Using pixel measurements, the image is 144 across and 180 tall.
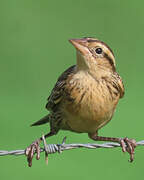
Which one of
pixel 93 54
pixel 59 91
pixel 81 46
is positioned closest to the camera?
pixel 81 46

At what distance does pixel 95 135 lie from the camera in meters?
7.31

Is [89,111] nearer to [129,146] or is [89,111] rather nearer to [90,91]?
[90,91]

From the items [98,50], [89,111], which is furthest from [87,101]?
[98,50]

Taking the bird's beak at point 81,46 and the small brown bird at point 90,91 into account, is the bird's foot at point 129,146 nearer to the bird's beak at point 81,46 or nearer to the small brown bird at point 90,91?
the small brown bird at point 90,91

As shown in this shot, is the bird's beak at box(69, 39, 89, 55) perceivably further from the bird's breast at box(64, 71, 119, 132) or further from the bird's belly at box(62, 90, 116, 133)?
the bird's belly at box(62, 90, 116, 133)

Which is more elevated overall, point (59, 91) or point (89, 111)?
point (59, 91)

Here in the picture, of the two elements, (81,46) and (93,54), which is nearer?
(81,46)

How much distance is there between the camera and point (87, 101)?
6809mm

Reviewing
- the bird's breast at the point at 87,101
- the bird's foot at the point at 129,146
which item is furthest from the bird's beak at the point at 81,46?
the bird's foot at the point at 129,146

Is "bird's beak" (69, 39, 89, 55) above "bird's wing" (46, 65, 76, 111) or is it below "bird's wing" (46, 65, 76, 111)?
above

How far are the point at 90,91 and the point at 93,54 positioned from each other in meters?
0.30

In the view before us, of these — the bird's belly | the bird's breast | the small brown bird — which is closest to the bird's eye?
the small brown bird

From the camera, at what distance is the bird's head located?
6.71m

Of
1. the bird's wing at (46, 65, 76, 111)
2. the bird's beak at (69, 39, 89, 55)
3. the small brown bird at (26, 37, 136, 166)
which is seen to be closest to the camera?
the bird's beak at (69, 39, 89, 55)
